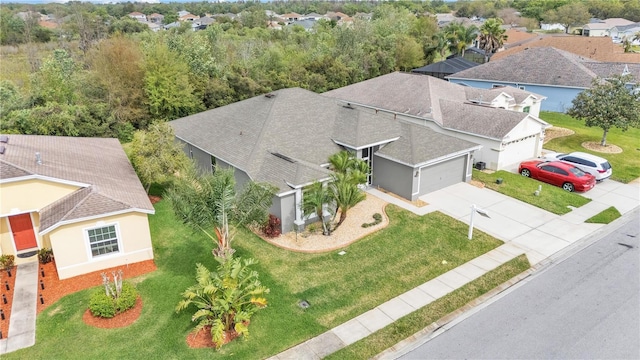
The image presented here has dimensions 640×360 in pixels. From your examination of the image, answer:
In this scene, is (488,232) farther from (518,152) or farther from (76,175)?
(76,175)

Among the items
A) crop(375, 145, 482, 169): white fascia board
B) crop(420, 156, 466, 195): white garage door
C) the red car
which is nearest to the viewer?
crop(375, 145, 482, 169): white fascia board

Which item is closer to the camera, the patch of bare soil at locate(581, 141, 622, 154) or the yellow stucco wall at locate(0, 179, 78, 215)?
the yellow stucco wall at locate(0, 179, 78, 215)

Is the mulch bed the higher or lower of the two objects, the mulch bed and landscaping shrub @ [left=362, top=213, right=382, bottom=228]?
the higher

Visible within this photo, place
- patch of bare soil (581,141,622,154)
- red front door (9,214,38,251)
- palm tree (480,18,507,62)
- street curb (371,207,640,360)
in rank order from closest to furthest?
street curb (371,207,640,360) → red front door (9,214,38,251) → patch of bare soil (581,141,622,154) → palm tree (480,18,507,62)

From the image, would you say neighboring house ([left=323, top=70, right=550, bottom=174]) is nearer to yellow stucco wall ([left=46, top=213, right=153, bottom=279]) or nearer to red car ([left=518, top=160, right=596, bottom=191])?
red car ([left=518, top=160, right=596, bottom=191])

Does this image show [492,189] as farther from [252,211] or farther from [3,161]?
[3,161]

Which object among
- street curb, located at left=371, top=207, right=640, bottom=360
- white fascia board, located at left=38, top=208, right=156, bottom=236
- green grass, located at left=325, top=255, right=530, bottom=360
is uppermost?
white fascia board, located at left=38, top=208, right=156, bottom=236

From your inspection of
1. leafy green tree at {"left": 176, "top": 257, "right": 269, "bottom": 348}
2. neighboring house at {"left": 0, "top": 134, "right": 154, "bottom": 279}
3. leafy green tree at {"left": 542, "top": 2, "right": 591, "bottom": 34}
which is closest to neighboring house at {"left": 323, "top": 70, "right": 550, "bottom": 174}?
leafy green tree at {"left": 176, "top": 257, "right": 269, "bottom": 348}
